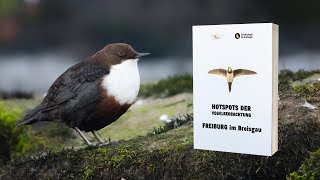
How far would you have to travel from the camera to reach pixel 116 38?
16.0 feet

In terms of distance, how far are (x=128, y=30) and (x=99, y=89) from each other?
3.76 ft

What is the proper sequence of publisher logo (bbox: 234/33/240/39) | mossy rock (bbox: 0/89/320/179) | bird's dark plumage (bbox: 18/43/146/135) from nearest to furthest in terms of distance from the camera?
1. publisher logo (bbox: 234/33/240/39)
2. mossy rock (bbox: 0/89/320/179)
3. bird's dark plumage (bbox: 18/43/146/135)

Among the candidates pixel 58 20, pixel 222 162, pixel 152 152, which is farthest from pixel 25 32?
pixel 222 162

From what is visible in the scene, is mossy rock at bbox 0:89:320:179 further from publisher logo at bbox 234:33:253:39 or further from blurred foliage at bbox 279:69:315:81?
publisher logo at bbox 234:33:253:39

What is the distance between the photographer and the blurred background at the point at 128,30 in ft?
15.2

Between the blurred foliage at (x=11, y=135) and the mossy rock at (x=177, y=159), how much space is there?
2.55ft

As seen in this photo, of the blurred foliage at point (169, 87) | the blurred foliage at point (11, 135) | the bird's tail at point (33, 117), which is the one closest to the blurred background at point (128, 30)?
the blurred foliage at point (169, 87)

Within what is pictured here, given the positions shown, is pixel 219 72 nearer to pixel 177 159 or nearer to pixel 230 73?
pixel 230 73

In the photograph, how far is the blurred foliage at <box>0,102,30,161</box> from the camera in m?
5.14

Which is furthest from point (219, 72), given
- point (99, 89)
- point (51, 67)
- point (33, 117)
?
point (51, 67)

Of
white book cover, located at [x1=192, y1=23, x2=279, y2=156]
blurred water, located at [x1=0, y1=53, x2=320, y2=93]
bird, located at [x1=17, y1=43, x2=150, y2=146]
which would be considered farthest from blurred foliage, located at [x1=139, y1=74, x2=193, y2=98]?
white book cover, located at [x1=192, y1=23, x2=279, y2=156]

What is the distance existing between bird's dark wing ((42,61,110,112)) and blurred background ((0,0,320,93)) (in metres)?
0.80

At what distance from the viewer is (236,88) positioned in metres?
3.49

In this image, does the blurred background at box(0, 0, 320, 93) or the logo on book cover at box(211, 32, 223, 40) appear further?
the blurred background at box(0, 0, 320, 93)
